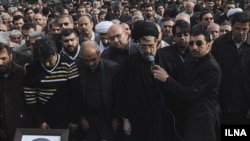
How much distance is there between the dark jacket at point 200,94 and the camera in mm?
4461

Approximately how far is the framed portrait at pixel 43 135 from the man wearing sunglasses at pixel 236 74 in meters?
1.99

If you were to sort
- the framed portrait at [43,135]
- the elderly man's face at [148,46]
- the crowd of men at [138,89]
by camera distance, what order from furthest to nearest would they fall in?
the elderly man's face at [148,46], the crowd of men at [138,89], the framed portrait at [43,135]

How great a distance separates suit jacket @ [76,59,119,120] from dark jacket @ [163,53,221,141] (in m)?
0.66

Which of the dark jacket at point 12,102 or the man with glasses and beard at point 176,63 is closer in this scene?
the dark jacket at point 12,102

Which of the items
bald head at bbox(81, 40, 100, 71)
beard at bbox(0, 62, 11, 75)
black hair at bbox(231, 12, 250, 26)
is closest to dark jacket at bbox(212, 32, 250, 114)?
black hair at bbox(231, 12, 250, 26)

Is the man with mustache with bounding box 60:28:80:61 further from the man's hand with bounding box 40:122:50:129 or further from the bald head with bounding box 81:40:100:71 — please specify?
the man's hand with bounding box 40:122:50:129

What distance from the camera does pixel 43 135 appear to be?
160 inches

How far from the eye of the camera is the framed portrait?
403 centimetres

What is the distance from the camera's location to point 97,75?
4.84 m

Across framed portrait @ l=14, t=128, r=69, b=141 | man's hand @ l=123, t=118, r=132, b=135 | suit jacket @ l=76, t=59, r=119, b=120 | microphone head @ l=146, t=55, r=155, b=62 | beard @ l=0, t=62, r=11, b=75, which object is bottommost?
man's hand @ l=123, t=118, r=132, b=135

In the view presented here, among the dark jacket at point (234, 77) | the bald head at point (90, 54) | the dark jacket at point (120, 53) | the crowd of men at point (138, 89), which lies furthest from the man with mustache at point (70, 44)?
the dark jacket at point (234, 77)

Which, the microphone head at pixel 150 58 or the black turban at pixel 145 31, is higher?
the black turban at pixel 145 31

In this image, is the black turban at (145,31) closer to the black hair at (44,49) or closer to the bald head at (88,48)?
the bald head at (88,48)

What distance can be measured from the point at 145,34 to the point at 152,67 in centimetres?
35
